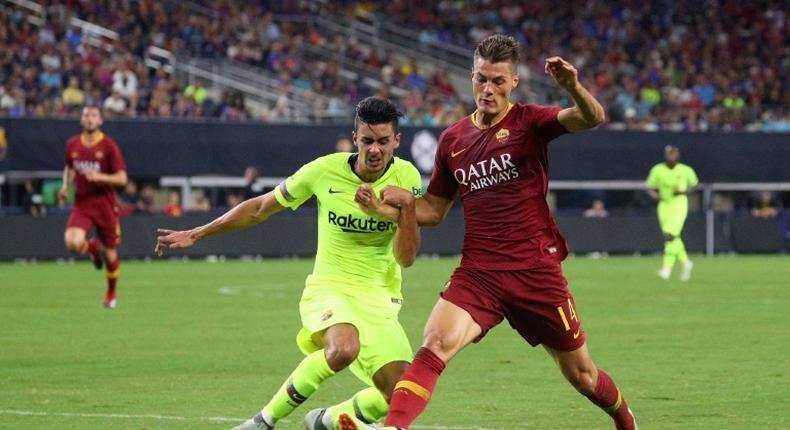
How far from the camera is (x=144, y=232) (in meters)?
32.6

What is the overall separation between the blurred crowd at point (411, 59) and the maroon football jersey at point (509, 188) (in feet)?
82.8

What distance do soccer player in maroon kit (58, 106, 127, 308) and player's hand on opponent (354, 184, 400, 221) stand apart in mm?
11538

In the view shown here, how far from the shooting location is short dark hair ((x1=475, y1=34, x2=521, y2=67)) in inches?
316

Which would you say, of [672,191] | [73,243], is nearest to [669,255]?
[672,191]

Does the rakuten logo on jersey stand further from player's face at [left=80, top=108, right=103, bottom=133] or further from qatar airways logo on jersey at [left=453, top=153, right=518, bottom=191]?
player's face at [left=80, top=108, right=103, bottom=133]

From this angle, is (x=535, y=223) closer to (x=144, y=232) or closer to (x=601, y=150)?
(x=144, y=232)

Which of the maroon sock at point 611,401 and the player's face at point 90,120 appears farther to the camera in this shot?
the player's face at point 90,120

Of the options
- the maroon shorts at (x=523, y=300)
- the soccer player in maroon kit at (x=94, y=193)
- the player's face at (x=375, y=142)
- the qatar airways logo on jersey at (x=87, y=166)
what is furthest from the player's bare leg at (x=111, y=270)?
the maroon shorts at (x=523, y=300)

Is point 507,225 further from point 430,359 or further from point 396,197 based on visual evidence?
point 430,359

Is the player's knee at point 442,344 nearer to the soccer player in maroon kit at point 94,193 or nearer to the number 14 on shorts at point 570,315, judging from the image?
the number 14 on shorts at point 570,315

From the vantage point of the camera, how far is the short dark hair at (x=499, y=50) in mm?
8023

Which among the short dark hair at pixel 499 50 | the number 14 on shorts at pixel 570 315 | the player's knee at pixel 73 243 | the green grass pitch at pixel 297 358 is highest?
the short dark hair at pixel 499 50

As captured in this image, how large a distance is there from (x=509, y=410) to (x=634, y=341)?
548cm

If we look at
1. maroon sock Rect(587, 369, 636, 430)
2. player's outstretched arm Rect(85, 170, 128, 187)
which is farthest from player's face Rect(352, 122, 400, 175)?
player's outstretched arm Rect(85, 170, 128, 187)
